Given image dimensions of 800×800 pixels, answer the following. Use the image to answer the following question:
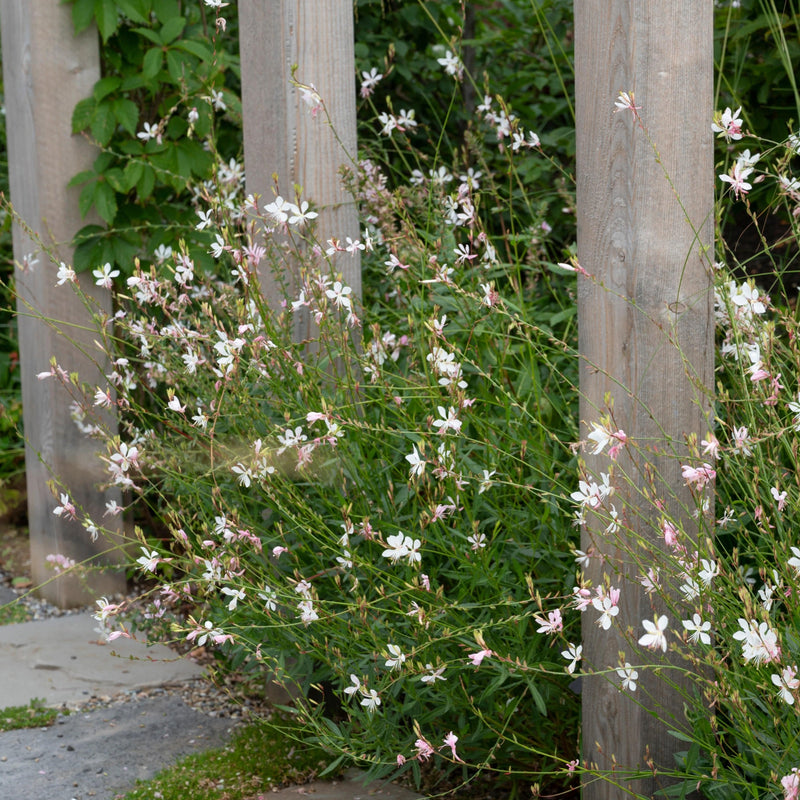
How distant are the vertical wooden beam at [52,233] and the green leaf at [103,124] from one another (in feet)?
0.47

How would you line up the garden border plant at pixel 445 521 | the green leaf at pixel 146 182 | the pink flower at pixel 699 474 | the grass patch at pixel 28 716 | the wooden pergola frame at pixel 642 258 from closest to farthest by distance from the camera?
the pink flower at pixel 699 474 → the garden border plant at pixel 445 521 → the wooden pergola frame at pixel 642 258 → the grass patch at pixel 28 716 → the green leaf at pixel 146 182

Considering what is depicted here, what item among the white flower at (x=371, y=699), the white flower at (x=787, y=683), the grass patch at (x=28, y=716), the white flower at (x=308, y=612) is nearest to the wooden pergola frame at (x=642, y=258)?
Result: the white flower at (x=787, y=683)

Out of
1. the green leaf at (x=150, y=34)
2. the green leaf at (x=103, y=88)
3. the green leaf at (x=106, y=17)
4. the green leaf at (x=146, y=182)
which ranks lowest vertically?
the green leaf at (x=146, y=182)

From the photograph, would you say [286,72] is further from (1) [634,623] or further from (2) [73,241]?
(1) [634,623]

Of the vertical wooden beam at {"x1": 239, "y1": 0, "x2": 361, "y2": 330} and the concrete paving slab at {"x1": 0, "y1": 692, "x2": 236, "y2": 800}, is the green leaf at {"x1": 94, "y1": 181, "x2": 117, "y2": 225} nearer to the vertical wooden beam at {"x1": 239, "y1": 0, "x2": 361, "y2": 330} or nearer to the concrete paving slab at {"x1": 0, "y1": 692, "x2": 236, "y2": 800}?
the vertical wooden beam at {"x1": 239, "y1": 0, "x2": 361, "y2": 330}

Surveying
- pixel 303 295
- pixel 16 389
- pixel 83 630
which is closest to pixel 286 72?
pixel 303 295

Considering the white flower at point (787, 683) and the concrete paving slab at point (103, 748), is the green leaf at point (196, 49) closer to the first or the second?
the concrete paving slab at point (103, 748)

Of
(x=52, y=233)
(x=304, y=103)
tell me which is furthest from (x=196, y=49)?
(x=304, y=103)

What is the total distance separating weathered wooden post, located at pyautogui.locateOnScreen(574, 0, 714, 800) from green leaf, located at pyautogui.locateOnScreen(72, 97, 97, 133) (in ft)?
7.01

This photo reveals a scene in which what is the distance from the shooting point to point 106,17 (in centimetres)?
337

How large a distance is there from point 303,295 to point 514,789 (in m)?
1.10

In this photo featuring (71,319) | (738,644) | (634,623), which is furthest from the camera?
(71,319)

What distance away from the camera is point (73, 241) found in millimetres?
3506

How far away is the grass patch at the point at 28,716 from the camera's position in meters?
2.77
